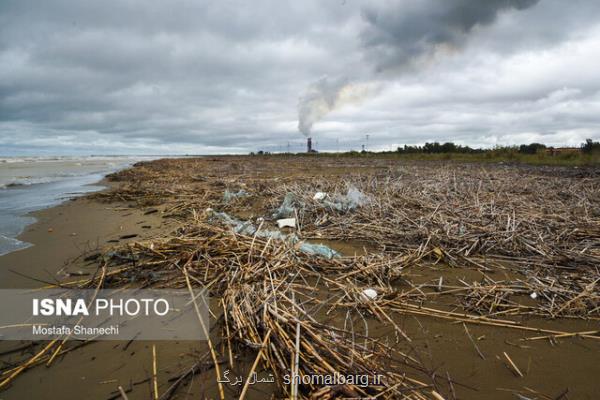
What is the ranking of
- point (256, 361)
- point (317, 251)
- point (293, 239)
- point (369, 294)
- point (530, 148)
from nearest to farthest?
point (256, 361) → point (369, 294) → point (317, 251) → point (293, 239) → point (530, 148)

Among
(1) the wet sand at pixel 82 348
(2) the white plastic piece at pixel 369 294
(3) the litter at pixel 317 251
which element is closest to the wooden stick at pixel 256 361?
(1) the wet sand at pixel 82 348

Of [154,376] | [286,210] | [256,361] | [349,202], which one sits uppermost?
[349,202]

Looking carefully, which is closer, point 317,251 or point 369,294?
point 369,294

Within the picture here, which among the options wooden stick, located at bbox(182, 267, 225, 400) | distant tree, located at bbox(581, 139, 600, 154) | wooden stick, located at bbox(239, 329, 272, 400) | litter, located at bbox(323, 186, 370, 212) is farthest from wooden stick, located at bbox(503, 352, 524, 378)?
distant tree, located at bbox(581, 139, 600, 154)

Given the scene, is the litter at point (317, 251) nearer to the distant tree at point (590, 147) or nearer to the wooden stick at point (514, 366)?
the wooden stick at point (514, 366)

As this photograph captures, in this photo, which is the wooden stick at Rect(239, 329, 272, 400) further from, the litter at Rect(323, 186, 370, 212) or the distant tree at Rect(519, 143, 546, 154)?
the distant tree at Rect(519, 143, 546, 154)

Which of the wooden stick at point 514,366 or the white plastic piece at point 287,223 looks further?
the white plastic piece at point 287,223

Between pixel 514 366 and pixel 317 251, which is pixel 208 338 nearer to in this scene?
pixel 317 251

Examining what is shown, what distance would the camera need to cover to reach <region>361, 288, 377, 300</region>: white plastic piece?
2.33 metres

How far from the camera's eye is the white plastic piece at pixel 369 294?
7.65 feet

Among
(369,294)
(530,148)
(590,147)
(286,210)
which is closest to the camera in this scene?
(369,294)

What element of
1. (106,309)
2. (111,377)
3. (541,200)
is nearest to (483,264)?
(111,377)

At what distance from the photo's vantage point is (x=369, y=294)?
238 cm

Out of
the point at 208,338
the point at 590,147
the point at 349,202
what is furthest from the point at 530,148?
the point at 208,338
